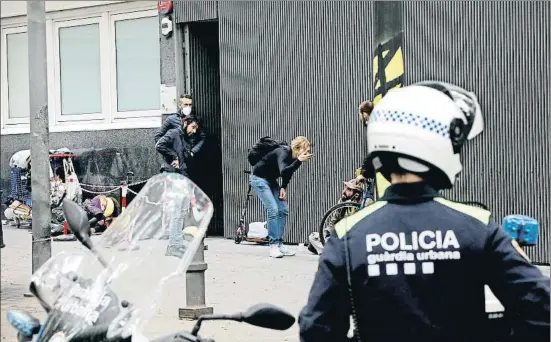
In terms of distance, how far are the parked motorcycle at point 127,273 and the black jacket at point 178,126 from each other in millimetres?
9543

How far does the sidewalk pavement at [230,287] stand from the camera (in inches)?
293

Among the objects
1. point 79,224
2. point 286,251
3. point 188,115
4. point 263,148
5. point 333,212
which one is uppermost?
point 188,115

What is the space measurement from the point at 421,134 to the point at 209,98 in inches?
484

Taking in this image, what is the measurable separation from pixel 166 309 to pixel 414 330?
598 cm

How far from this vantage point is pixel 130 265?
3301 mm

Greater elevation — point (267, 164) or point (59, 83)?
point (59, 83)

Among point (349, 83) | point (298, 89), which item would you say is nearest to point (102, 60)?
point (298, 89)

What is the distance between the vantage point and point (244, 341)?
23.4 feet

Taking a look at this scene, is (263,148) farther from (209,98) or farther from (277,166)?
(209,98)

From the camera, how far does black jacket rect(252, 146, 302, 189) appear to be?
1181 cm

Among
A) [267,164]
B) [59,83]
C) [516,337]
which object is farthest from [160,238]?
[59,83]

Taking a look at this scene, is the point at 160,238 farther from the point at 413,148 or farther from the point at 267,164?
the point at 267,164

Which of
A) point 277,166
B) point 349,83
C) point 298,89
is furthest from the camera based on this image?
point 298,89

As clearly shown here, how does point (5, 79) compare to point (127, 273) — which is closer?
point (127, 273)
